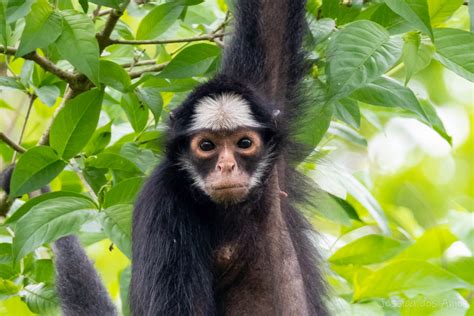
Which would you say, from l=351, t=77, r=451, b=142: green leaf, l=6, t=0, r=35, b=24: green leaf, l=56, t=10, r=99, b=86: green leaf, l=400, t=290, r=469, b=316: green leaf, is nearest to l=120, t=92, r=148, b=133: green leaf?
l=56, t=10, r=99, b=86: green leaf

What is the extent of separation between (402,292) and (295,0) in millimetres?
2028

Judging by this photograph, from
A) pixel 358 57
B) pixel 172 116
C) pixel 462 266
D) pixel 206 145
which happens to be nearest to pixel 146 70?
pixel 172 116

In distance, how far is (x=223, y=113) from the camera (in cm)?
506

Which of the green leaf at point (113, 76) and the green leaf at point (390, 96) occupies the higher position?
the green leaf at point (390, 96)

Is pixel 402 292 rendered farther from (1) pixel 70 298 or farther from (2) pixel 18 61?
(2) pixel 18 61

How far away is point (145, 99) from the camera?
5004 mm

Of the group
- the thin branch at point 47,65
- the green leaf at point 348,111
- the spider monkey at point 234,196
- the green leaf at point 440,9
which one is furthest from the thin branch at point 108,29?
the green leaf at point 440,9

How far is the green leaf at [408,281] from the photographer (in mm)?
5105

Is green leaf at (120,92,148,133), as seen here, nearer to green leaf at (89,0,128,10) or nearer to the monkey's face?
the monkey's face

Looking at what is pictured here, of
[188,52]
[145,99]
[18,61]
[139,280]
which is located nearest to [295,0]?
[188,52]

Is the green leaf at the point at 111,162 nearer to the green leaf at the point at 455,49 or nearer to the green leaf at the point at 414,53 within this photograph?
the green leaf at the point at 414,53

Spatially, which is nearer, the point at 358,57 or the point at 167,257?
the point at 358,57

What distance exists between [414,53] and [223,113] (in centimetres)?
146

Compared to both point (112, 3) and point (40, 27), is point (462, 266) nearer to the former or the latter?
point (112, 3)
